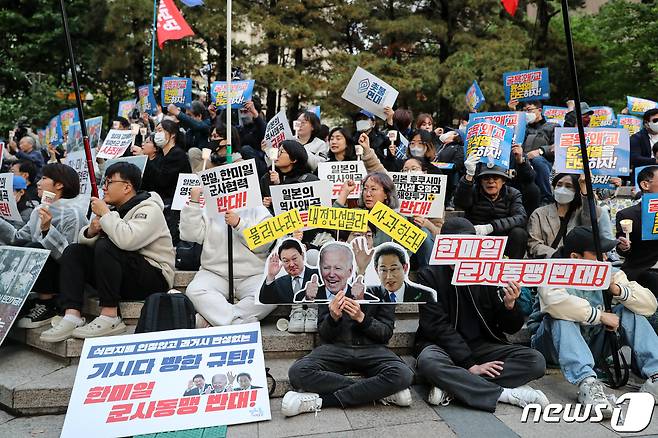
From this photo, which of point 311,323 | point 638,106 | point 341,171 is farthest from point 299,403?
point 638,106

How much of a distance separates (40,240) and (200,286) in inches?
64.7

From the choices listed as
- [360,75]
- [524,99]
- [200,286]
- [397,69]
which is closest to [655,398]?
[200,286]

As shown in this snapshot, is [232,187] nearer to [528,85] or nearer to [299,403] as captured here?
[299,403]

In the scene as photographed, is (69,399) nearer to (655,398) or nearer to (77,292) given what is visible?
(77,292)

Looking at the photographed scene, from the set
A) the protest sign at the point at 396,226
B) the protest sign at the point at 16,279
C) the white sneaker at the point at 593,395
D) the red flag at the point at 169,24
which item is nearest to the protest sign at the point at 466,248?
the protest sign at the point at 396,226

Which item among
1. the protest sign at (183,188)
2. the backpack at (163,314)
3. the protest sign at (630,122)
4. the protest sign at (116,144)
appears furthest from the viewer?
the protest sign at (630,122)

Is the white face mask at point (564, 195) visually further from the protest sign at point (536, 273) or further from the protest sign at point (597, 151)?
the protest sign at point (536, 273)

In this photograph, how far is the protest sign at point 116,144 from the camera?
7177 millimetres

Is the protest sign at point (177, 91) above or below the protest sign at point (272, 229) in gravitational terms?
above

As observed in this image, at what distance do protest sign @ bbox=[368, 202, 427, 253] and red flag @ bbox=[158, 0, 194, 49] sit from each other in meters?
8.45

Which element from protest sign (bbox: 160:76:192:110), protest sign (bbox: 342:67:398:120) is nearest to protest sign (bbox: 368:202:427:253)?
protest sign (bbox: 342:67:398:120)

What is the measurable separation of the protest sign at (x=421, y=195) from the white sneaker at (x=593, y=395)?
189cm

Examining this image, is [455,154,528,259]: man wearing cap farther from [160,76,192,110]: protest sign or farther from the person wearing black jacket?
[160,76,192,110]: protest sign

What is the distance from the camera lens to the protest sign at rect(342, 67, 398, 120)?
24.5 ft
